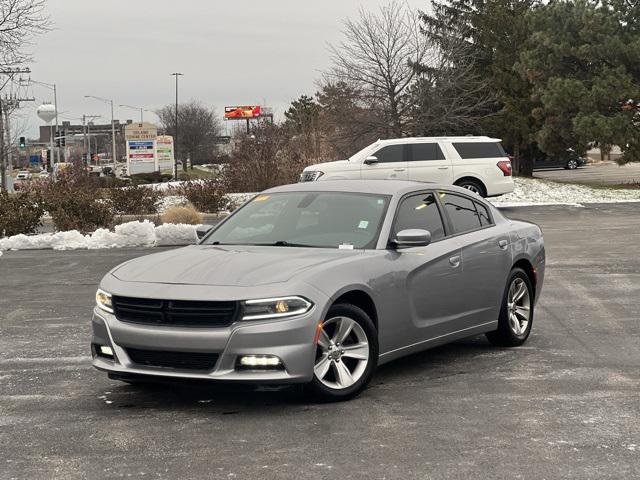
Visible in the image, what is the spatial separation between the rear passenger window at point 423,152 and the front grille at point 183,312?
62.2 ft

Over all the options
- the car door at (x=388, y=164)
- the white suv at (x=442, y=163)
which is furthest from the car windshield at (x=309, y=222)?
the car door at (x=388, y=164)

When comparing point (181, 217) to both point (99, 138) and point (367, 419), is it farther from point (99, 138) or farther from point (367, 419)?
point (99, 138)

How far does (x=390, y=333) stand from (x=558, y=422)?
54.8 inches

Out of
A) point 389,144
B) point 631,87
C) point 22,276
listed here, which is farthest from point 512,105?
point 22,276

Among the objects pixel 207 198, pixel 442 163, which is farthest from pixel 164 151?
pixel 442 163

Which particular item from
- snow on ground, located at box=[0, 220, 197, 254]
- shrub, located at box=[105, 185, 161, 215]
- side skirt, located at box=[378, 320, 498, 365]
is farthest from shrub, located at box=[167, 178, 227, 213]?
side skirt, located at box=[378, 320, 498, 365]

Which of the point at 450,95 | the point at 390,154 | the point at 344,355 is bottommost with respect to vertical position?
the point at 344,355

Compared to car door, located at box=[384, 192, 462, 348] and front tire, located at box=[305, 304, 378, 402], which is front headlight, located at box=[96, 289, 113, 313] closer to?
front tire, located at box=[305, 304, 378, 402]

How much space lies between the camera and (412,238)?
21.8ft

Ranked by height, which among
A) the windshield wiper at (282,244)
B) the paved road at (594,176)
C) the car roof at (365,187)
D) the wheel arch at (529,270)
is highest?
the car roof at (365,187)

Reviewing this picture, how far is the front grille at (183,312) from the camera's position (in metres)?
5.69

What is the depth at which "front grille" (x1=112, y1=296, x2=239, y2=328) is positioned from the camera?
5.69 metres

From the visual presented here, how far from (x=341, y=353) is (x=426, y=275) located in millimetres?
1159

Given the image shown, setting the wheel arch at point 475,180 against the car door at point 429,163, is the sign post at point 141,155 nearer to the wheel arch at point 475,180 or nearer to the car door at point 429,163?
the car door at point 429,163
